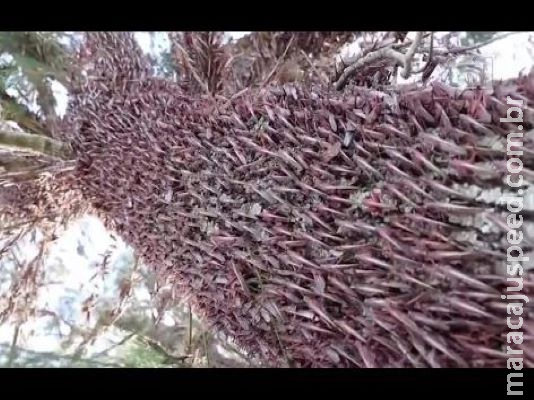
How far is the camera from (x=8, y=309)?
1925mm

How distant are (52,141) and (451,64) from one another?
5.55 ft

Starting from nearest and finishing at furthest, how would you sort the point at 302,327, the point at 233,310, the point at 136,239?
the point at 302,327, the point at 233,310, the point at 136,239

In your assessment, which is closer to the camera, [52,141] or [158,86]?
[158,86]

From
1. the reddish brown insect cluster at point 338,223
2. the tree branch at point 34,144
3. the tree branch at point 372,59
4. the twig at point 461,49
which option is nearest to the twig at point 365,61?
the tree branch at point 372,59

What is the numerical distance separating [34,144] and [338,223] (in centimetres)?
175

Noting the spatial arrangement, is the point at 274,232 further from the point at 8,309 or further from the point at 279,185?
the point at 8,309

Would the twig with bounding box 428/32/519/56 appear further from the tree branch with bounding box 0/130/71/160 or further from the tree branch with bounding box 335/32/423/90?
the tree branch with bounding box 0/130/71/160

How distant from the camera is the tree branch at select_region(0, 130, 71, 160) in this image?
7.04 feet

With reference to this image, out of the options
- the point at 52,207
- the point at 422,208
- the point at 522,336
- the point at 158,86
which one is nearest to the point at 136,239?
the point at 158,86

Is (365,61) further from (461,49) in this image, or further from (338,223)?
(338,223)

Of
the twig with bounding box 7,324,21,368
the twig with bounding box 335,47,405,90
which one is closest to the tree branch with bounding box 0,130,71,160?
the twig with bounding box 7,324,21,368

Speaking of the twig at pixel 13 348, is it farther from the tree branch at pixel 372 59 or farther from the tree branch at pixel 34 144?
the tree branch at pixel 372 59

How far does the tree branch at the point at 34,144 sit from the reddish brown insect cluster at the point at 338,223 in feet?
2.75

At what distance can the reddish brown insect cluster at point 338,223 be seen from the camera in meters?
0.78
